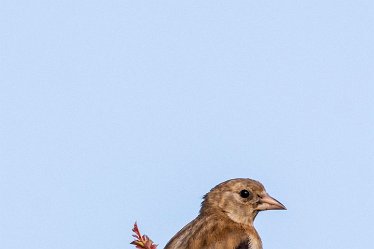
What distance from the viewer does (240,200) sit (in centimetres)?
816

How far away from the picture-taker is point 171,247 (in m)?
6.54

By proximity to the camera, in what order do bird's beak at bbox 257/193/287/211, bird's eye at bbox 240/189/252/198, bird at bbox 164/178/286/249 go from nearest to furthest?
bird at bbox 164/178/286/249 → bird's beak at bbox 257/193/287/211 → bird's eye at bbox 240/189/252/198

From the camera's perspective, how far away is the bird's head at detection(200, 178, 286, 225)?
26.4 feet

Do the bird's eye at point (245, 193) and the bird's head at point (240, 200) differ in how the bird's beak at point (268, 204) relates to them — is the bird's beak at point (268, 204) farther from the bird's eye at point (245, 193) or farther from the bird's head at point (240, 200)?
the bird's eye at point (245, 193)

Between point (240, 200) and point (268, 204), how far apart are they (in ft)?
1.05

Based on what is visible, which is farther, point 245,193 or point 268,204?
point 245,193

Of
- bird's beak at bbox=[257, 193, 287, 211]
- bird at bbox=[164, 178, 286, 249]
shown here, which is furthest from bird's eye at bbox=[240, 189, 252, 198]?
bird's beak at bbox=[257, 193, 287, 211]

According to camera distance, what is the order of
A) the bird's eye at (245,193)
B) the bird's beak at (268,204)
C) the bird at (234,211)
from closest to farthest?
the bird at (234,211) < the bird's beak at (268,204) < the bird's eye at (245,193)

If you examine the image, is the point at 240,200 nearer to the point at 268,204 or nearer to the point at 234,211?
the point at 234,211

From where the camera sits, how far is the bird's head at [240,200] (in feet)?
26.4

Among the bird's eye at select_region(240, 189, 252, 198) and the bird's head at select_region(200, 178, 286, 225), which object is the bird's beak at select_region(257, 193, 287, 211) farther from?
the bird's eye at select_region(240, 189, 252, 198)

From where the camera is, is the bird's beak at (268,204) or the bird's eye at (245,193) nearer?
the bird's beak at (268,204)

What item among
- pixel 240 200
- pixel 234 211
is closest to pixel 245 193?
pixel 240 200

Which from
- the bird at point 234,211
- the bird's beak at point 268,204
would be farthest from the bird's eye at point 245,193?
the bird's beak at point 268,204
